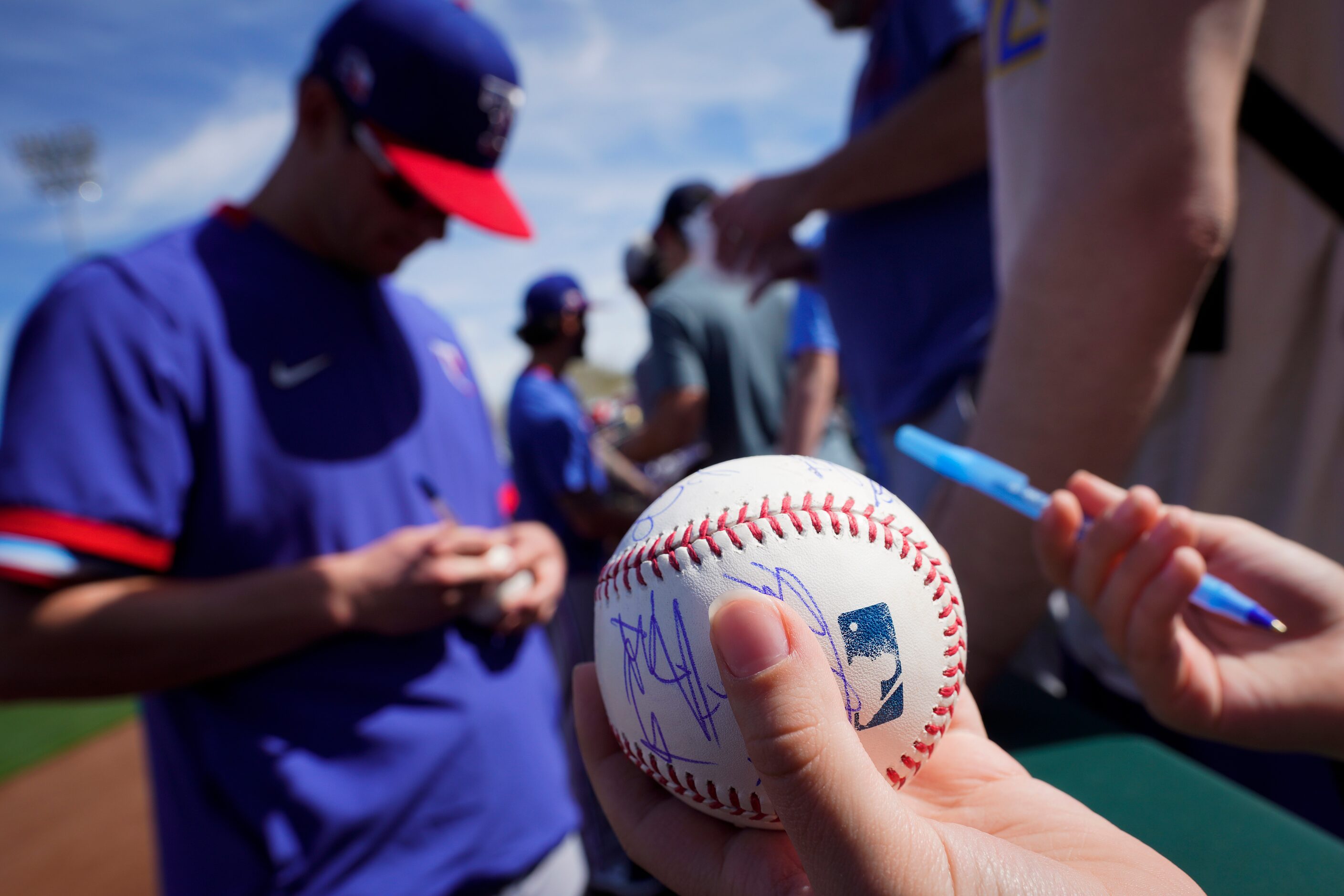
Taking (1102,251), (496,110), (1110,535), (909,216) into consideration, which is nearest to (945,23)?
(909,216)

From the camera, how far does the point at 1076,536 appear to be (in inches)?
43.2

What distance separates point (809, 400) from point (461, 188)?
168 cm

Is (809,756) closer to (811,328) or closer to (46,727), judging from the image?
(811,328)

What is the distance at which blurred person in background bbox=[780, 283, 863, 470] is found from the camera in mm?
2934

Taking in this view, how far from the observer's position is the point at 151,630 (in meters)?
1.18

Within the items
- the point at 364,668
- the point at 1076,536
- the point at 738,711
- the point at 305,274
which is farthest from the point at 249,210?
the point at 1076,536

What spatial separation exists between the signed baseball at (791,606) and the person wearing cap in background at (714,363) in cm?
213

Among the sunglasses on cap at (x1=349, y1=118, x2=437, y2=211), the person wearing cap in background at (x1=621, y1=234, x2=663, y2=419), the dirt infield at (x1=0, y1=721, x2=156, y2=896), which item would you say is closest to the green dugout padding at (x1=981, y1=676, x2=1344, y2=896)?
the sunglasses on cap at (x1=349, y1=118, x2=437, y2=211)

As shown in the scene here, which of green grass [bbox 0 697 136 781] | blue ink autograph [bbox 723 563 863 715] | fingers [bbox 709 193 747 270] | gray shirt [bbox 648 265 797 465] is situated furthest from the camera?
green grass [bbox 0 697 136 781]

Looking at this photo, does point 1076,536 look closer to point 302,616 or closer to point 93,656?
point 302,616

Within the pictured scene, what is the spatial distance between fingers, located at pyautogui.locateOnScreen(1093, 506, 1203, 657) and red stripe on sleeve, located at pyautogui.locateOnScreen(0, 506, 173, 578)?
5.11 ft

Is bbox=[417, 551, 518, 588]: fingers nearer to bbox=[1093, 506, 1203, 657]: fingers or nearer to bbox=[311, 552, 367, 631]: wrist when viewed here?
bbox=[311, 552, 367, 631]: wrist

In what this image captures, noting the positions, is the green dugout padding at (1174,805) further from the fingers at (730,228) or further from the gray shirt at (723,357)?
the gray shirt at (723,357)

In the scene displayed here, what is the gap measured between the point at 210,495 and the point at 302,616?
279mm
